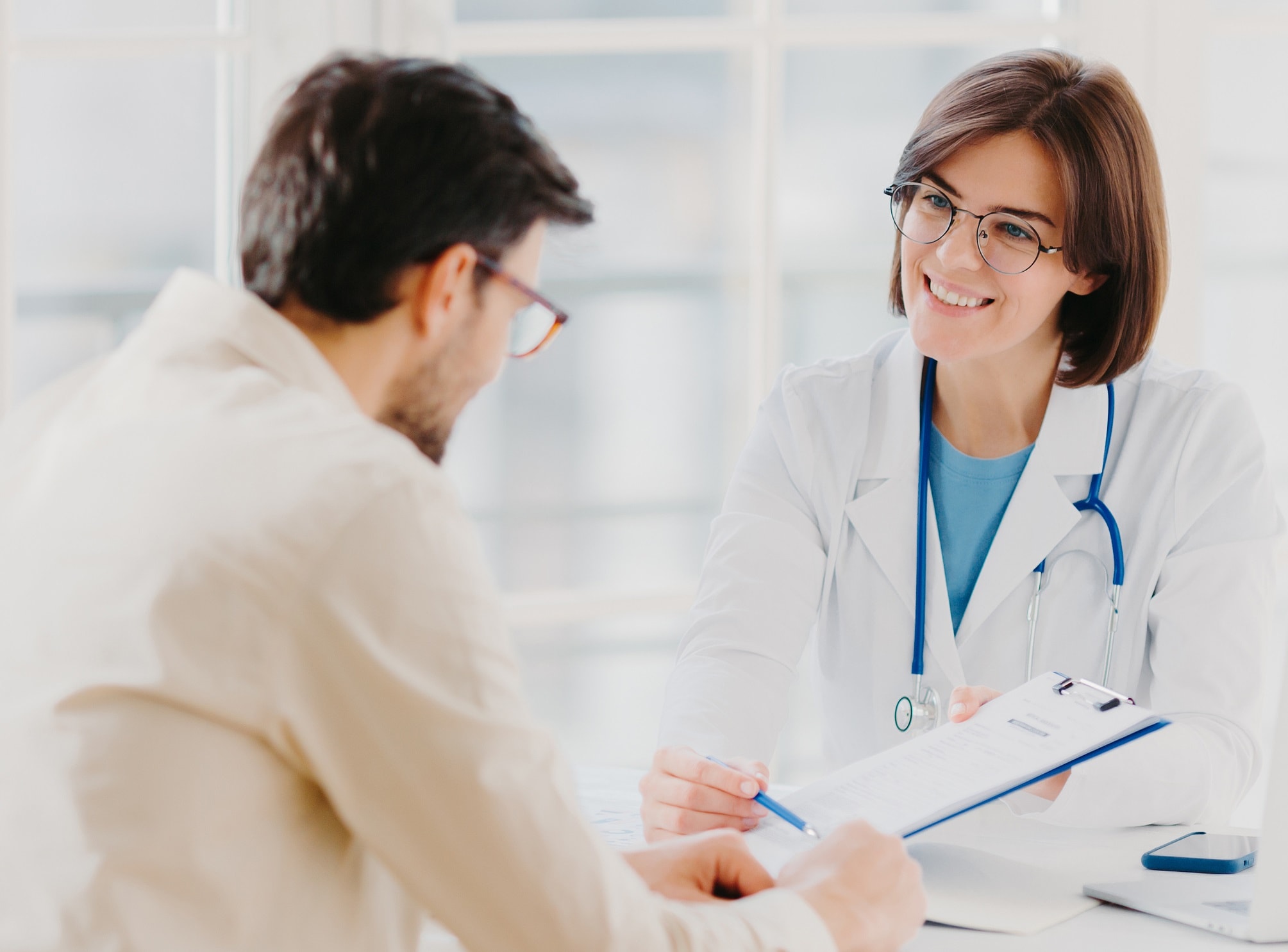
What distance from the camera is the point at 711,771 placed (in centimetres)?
124

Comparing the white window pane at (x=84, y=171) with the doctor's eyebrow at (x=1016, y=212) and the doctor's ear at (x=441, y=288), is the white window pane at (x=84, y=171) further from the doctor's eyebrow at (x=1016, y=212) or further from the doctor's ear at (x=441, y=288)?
the doctor's ear at (x=441, y=288)

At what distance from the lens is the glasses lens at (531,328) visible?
42.8 inches

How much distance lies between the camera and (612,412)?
430 cm

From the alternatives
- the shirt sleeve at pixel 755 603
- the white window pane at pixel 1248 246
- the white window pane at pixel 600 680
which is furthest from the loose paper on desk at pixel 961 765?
the white window pane at pixel 600 680

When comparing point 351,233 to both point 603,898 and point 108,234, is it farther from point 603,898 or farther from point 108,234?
point 108,234

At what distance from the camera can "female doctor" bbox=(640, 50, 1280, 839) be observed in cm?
160

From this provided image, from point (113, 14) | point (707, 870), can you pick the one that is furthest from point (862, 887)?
point (113, 14)

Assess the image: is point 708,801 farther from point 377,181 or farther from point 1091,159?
point 1091,159

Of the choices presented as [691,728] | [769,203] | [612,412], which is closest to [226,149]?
[769,203]

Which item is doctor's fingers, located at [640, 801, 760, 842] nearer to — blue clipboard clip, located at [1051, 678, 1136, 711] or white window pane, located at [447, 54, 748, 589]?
blue clipboard clip, located at [1051, 678, 1136, 711]

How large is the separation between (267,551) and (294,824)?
0.18 meters

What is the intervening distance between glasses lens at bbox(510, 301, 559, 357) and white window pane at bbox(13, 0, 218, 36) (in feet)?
6.13

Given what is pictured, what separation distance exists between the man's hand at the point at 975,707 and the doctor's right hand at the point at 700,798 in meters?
0.21

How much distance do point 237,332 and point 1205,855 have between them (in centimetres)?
98
